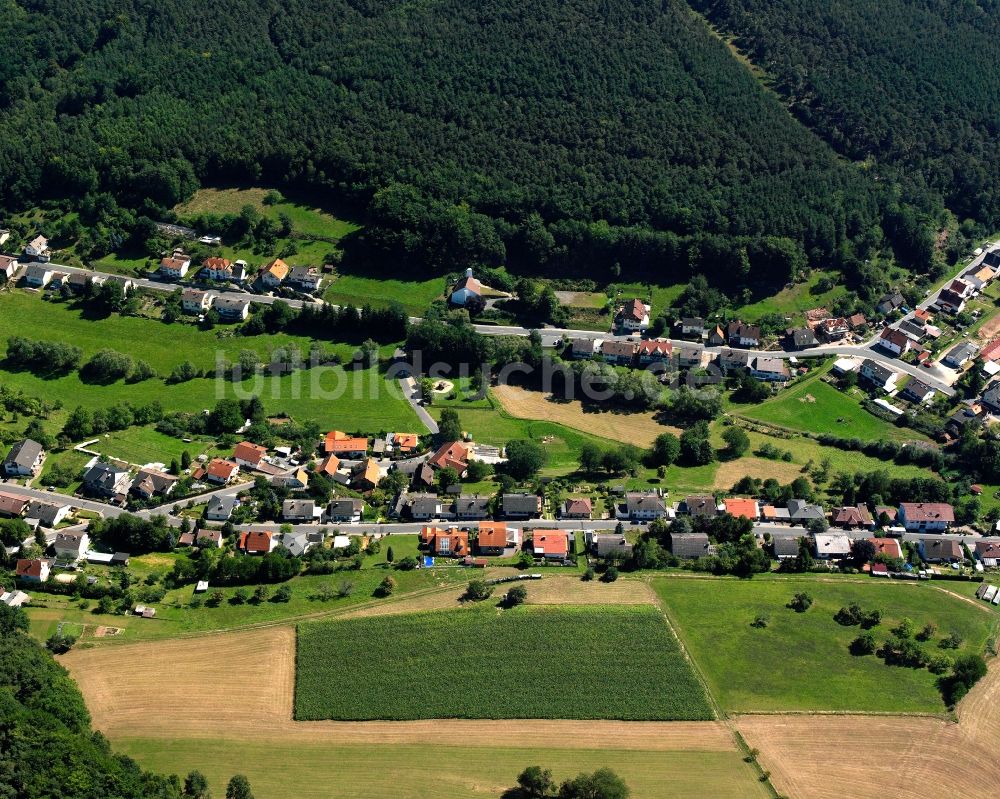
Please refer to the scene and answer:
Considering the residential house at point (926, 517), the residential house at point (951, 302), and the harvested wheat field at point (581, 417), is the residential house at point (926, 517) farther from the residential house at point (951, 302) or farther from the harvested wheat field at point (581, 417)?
the residential house at point (951, 302)

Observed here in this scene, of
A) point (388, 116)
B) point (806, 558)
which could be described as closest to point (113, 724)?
point (806, 558)

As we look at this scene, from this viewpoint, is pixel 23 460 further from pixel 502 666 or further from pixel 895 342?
pixel 895 342

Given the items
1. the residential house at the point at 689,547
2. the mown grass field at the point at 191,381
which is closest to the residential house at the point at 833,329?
the residential house at the point at 689,547

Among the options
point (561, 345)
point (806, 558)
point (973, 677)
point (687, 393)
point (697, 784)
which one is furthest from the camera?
point (561, 345)

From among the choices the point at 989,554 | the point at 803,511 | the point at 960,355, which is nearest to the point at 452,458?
the point at 803,511

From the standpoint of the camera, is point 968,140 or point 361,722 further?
point 968,140

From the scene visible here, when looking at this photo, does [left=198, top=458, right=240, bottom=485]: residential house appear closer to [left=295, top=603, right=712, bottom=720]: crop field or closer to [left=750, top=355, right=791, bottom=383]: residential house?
[left=295, top=603, right=712, bottom=720]: crop field

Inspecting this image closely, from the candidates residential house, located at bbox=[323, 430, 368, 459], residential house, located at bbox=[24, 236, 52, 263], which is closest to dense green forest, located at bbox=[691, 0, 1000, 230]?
residential house, located at bbox=[323, 430, 368, 459]

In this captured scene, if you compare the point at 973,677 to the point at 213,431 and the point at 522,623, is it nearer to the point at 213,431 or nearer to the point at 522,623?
the point at 522,623
